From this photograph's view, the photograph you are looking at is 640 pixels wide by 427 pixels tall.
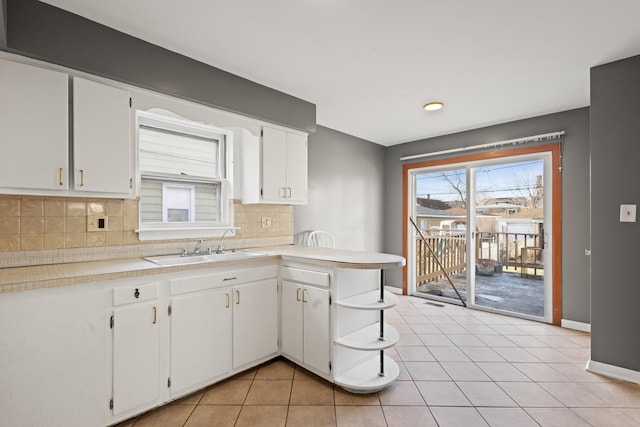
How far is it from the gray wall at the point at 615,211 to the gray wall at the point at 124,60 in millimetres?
2680

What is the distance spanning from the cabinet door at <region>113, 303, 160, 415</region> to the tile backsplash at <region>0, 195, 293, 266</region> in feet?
2.29

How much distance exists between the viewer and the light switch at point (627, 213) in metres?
2.21

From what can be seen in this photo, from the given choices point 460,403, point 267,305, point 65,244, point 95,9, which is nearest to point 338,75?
point 95,9

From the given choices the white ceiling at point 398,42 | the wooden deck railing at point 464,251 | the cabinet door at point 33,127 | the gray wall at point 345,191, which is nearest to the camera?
the cabinet door at point 33,127

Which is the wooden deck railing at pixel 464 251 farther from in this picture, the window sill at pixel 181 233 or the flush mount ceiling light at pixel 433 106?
the window sill at pixel 181 233

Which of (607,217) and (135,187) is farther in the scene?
(607,217)

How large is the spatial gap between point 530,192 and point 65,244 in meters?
4.62

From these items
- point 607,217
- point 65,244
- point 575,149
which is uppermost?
point 575,149

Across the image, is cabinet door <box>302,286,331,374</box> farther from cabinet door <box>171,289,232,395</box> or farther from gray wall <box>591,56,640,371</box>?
gray wall <box>591,56,640,371</box>

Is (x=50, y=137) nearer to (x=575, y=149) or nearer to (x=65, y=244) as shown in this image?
(x=65, y=244)

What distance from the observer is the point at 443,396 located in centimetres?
207

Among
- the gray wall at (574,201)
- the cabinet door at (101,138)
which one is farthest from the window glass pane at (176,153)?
the gray wall at (574,201)

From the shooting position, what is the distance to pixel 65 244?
1.98 metres

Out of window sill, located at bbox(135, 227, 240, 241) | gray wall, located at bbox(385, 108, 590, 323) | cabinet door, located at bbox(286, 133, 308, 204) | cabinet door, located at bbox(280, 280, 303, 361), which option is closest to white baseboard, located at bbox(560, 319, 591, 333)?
gray wall, located at bbox(385, 108, 590, 323)
